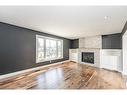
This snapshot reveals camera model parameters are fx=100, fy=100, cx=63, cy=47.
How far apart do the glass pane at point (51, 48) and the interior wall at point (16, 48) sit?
1108mm

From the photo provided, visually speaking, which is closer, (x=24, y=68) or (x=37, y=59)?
(x=24, y=68)

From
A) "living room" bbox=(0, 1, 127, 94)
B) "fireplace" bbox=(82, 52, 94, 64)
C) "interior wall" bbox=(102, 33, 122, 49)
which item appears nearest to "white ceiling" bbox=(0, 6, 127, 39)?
"living room" bbox=(0, 1, 127, 94)

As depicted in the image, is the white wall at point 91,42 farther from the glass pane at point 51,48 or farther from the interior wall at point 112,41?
the glass pane at point 51,48

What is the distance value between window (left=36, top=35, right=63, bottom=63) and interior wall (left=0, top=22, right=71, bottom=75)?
14.0 inches

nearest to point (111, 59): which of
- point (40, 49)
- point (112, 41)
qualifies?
point (112, 41)

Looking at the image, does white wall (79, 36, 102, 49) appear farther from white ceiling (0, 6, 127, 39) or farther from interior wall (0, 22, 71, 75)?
interior wall (0, 22, 71, 75)

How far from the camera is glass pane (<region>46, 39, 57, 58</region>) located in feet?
21.0

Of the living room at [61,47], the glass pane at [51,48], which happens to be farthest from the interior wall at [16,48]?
the glass pane at [51,48]

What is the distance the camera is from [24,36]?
185 inches
